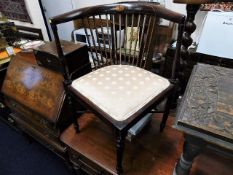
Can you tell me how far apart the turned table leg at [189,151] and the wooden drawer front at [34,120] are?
79 cm

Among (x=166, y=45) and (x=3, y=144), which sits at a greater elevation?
(x=166, y=45)

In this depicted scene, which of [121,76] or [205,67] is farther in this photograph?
[121,76]

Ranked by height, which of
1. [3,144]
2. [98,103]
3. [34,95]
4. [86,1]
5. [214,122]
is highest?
[86,1]

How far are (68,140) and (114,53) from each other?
630 millimetres

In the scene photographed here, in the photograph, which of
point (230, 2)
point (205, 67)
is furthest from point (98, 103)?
point (230, 2)

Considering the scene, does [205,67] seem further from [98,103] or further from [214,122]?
[98,103]

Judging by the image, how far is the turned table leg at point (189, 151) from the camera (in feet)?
1.76

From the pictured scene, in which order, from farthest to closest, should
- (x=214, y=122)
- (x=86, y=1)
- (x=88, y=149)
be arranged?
(x=86, y=1)
(x=88, y=149)
(x=214, y=122)

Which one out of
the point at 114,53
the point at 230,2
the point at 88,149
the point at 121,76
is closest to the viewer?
the point at 121,76

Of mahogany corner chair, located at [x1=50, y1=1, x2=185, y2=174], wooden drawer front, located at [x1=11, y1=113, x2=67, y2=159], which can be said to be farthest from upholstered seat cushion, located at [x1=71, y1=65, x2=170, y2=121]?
wooden drawer front, located at [x1=11, y1=113, x2=67, y2=159]

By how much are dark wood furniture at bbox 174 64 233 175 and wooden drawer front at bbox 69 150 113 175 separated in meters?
0.47

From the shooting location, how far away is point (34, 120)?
126 centimetres

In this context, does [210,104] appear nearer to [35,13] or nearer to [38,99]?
[38,99]

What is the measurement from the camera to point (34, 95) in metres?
1.19
